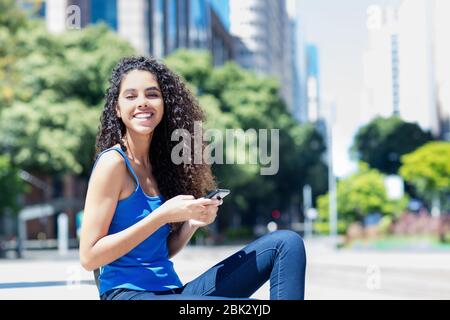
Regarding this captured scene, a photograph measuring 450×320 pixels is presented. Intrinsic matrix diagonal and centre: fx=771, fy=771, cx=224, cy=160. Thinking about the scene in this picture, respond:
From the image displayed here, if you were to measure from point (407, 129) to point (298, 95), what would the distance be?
6660cm

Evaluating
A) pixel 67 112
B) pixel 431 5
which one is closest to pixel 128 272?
pixel 67 112

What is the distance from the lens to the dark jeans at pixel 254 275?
1.85 meters

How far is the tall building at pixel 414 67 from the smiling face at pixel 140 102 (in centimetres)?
1665

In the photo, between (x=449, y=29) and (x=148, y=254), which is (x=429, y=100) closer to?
(x=449, y=29)

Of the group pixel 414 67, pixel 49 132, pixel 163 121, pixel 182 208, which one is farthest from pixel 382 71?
pixel 182 208

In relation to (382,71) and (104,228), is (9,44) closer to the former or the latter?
(382,71)

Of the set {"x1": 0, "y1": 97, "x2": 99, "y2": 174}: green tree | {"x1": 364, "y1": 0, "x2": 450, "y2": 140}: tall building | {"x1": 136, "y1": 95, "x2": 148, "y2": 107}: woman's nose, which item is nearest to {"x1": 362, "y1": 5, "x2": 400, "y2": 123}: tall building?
{"x1": 364, "y1": 0, "x2": 450, "y2": 140}: tall building

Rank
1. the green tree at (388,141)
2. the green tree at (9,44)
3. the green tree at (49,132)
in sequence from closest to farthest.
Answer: the green tree at (49,132)
the green tree at (9,44)
the green tree at (388,141)

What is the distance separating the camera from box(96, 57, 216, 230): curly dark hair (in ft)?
6.95

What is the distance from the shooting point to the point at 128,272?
193cm

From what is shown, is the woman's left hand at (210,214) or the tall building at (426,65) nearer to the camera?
the woman's left hand at (210,214)

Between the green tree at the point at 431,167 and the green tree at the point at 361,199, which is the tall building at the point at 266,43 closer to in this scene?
the green tree at the point at 361,199

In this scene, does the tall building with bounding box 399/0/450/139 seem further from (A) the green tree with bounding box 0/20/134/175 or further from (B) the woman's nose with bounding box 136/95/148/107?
(B) the woman's nose with bounding box 136/95/148/107

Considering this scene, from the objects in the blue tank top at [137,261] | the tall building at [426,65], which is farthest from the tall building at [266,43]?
the blue tank top at [137,261]
